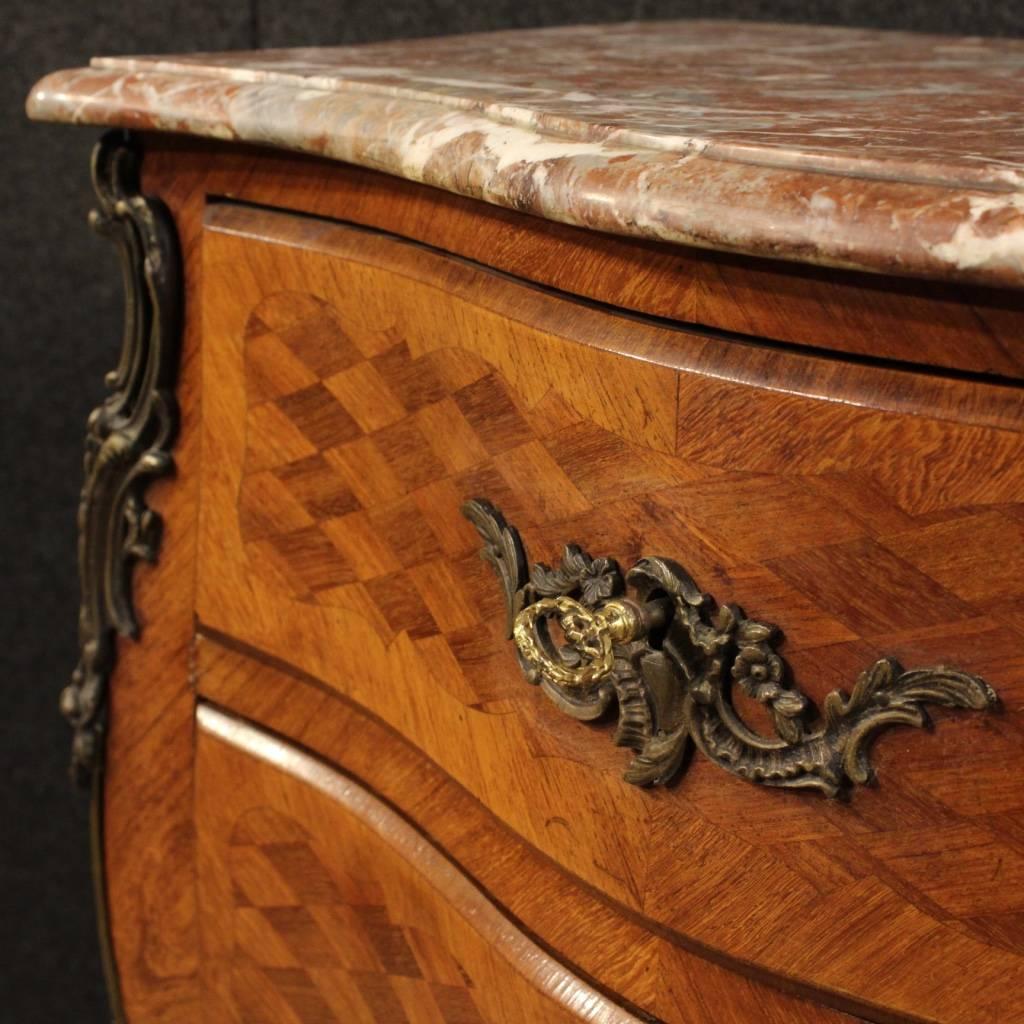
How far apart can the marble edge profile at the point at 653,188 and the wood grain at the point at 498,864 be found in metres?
0.23

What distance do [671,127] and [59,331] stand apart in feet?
2.82

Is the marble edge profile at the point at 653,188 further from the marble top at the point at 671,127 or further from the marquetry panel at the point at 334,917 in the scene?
the marquetry panel at the point at 334,917

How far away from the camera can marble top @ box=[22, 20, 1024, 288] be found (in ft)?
1.20

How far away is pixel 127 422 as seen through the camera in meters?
0.68

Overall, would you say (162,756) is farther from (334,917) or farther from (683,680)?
(683,680)

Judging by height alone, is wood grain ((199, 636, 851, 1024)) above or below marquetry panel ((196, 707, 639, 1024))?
above

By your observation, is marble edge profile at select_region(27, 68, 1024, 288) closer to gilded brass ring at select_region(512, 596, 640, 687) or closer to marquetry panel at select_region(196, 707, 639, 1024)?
gilded brass ring at select_region(512, 596, 640, 687)

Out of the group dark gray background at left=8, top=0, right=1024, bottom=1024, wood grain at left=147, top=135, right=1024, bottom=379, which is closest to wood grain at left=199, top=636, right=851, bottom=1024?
wood grain at left=147, top=135, right=1024, bottom=379

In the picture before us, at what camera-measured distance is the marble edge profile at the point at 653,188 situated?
0.35 metres

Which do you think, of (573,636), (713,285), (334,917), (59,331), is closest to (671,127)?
(713,285)

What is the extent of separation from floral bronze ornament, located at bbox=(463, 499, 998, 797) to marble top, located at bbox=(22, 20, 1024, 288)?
11 centimetres

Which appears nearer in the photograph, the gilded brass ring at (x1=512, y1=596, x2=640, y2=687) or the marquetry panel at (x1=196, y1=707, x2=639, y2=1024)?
the gilded brass ring at (x1=512, y1=596, x2=640, y2=687)

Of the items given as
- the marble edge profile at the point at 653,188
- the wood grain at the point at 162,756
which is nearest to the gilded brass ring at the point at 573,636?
the marble edge profile at the point at 653,188

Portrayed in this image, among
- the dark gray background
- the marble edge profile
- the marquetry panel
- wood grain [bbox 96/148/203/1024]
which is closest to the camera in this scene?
the marble edge profile
